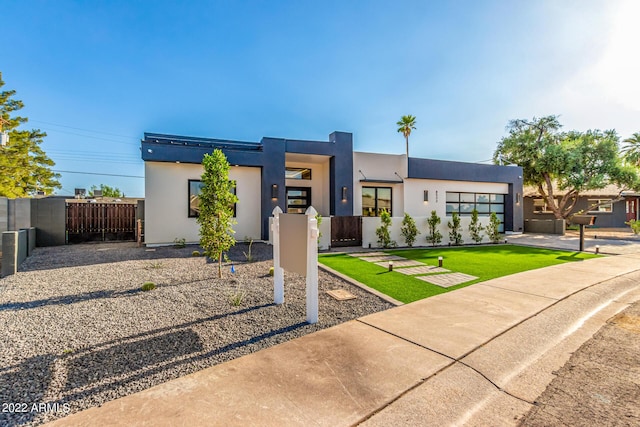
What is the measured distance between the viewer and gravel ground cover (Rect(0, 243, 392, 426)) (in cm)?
251

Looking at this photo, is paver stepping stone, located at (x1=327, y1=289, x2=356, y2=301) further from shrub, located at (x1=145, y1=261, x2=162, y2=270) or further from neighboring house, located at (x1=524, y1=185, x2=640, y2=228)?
neighboring house, located at (x1=524, y1=185, x2=640, y2=228)

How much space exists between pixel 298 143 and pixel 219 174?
741 cm

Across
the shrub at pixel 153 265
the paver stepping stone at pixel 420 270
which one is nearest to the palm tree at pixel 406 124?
the paver stepping stone at pixel 420 270

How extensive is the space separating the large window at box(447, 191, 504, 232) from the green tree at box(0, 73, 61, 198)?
82.4ft

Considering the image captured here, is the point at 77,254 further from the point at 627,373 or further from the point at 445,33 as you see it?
the point at 445,33

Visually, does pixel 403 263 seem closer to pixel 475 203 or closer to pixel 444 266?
pixel 444 266

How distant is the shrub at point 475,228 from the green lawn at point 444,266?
2.36 m

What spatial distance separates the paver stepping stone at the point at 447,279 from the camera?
619cm

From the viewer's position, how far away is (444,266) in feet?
26.3

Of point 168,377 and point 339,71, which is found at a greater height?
point 339,71

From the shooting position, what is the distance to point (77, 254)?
9711 mm

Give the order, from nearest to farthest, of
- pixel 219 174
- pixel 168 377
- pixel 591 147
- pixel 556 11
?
pixel 168 377 < pixel 219 174 < pixel 556 11 < pixel 591 147

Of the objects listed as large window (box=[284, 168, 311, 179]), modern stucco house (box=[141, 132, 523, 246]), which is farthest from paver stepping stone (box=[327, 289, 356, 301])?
large window (box=[284, 168, 311, 179])

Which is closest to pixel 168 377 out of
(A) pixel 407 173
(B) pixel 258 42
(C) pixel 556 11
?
(B) pixel 258 42
